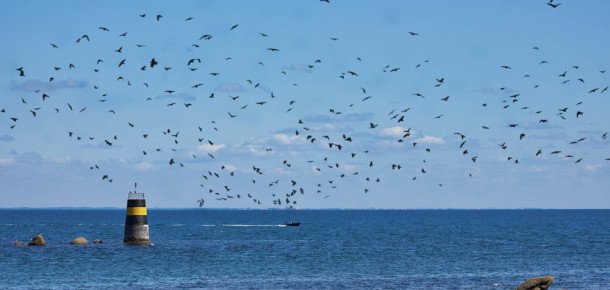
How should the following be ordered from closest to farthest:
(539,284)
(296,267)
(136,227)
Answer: (539,284)
(296,267)
(136,227)

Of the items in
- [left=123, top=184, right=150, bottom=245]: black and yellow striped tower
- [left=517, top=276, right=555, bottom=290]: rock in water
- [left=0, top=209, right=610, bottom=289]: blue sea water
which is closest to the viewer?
[left=517, top=276, right=555, bottom=290]: rock in water

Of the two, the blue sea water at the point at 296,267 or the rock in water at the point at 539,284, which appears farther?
the blue sea water at the point at 296,267

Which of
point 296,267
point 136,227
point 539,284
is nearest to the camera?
point 539,284

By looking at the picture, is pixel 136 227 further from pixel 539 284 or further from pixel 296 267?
pixel 539 284

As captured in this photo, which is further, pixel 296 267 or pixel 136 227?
pixel 136 227

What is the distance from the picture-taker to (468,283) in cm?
5628

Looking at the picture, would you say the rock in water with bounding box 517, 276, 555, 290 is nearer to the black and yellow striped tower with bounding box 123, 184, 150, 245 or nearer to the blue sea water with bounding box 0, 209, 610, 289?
the blue sea water with bounding box 0, 209, 610, 289

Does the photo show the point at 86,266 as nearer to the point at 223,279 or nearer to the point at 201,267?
the point at 201,267

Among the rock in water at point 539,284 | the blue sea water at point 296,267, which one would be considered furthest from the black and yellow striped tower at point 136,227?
the rock in water at point 539,284

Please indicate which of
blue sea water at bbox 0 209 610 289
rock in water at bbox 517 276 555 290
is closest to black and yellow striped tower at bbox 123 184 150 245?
blue sea water at bbox 0 209 610 289

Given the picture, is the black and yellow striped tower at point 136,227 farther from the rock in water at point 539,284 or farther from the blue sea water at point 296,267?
the rock in water at point 539,284

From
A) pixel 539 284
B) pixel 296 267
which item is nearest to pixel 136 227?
pixel 296 267

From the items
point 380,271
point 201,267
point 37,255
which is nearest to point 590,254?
point 380,271

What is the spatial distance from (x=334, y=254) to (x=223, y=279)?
95.7 ft
